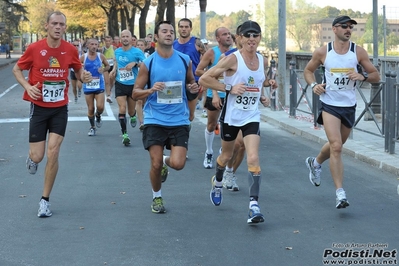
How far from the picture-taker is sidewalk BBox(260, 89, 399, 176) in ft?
37.1

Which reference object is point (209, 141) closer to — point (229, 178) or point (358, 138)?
point (229, 178)

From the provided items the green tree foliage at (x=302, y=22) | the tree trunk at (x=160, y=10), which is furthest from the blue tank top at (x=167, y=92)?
the tree trunk at (x=160, y=10)

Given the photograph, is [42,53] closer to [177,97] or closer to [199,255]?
[177,97]

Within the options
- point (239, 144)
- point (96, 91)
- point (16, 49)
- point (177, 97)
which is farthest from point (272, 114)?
point (16, 49)

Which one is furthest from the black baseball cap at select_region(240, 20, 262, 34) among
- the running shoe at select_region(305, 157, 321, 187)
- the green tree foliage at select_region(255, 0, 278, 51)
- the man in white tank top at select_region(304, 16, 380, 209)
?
the green tree foliage at select_region(255, 0, 278, 51)

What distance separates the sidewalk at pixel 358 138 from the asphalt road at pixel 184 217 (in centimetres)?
21

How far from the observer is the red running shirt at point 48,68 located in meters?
7.89

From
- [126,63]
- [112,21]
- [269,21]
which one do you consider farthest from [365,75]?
[112,21]

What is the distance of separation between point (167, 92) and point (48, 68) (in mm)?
1211

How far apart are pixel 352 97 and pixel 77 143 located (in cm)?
679

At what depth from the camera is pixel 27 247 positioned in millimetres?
6562

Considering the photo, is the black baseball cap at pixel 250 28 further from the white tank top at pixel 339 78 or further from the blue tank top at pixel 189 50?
the blue tank top at pixel 189 50

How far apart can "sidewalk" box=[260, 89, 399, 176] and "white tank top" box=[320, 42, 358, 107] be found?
8.19 ft

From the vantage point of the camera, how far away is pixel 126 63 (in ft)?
48.5
